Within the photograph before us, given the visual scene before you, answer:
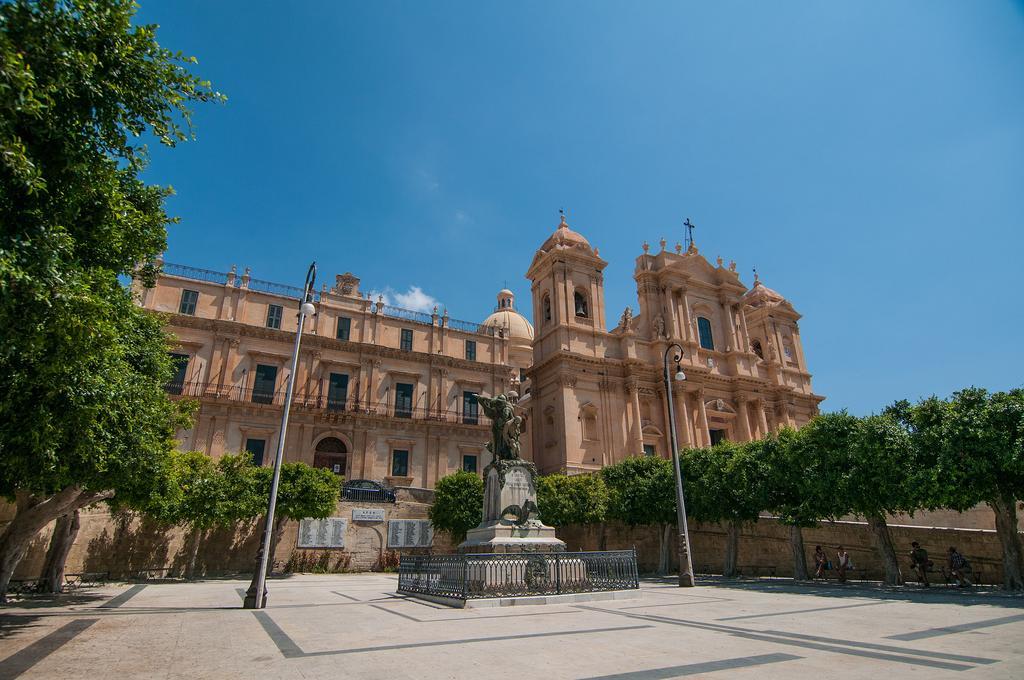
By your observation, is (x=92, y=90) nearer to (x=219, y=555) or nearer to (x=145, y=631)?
(x=145, y=631)

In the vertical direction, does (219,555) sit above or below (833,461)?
below

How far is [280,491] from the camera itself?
23391mm

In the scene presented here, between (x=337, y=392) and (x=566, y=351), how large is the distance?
1472 centimetres

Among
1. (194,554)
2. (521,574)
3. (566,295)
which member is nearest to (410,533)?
(194,554)

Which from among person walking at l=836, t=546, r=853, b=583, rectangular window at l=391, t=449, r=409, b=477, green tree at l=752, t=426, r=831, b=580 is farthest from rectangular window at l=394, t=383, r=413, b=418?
person walking at l=836, t=546, r=853, b=583

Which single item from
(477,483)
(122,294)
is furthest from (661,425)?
(122,294)

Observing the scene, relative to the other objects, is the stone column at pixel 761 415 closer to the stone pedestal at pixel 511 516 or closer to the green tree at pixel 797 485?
the green tree at pixel 797 485

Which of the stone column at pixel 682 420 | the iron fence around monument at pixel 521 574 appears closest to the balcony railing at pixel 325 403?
the stone column at pixel 682 420

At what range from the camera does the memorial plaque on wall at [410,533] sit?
27750 mm

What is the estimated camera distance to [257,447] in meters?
30.7

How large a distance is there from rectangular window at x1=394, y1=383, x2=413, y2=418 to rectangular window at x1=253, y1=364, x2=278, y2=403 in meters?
7.06

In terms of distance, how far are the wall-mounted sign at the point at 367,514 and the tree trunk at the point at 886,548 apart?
2101 centimetres

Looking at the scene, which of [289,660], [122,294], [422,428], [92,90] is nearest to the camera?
[92,90]

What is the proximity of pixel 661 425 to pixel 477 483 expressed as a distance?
16503mm
